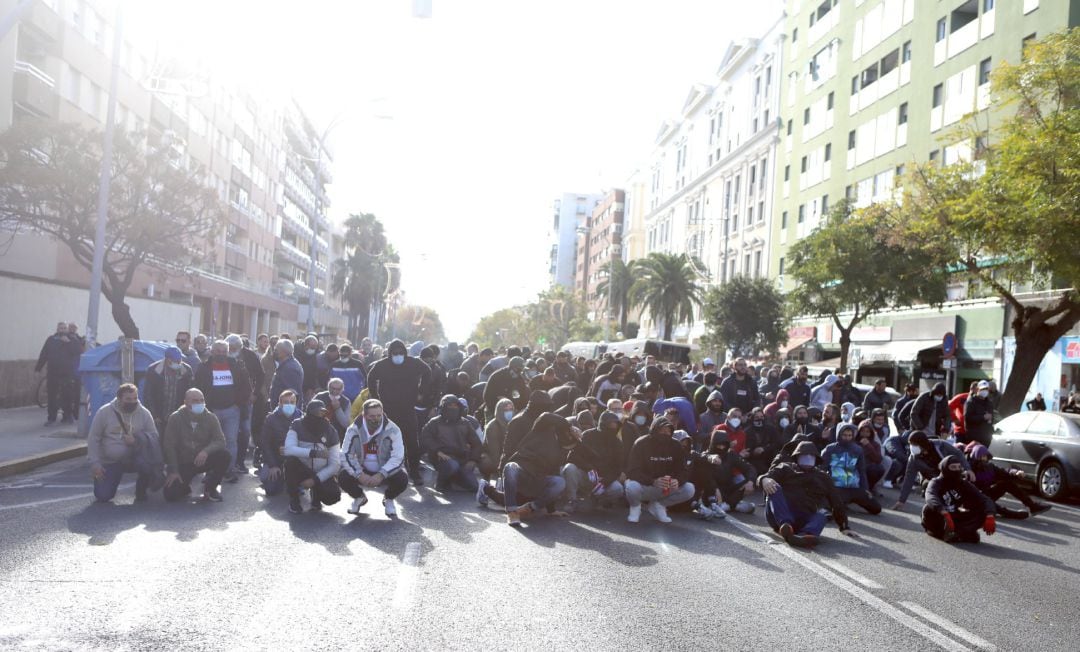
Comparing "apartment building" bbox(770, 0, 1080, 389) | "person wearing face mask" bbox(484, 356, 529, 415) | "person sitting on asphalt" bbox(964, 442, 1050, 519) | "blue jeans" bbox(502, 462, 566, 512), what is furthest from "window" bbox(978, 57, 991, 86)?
"blue jeans" bbox(502, 462, 566, 512)

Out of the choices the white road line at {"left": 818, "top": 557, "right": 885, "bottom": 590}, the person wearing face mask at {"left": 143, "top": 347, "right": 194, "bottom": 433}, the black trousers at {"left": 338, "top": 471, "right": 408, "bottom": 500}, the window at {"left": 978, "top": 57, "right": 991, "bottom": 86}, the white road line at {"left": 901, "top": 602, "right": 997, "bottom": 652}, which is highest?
the window at {"left": 978, "top": 57, "right": 991, "bottom": 86}

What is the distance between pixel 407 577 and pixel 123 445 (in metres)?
5.00

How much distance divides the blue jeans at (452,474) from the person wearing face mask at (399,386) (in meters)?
A: 0.53

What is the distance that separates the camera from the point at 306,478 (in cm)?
1122

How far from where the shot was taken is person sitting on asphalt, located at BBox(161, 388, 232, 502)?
11422mm

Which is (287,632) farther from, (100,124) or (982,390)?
(100,124)

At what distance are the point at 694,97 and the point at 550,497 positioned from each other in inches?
2860

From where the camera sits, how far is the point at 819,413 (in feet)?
53.1

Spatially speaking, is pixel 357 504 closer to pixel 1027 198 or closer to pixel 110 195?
pixel 1027 198

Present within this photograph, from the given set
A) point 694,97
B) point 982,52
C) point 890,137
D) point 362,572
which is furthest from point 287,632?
point 694,97

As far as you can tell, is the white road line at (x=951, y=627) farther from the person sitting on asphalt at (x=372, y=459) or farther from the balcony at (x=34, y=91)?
the balcony at (x=34, y=91)

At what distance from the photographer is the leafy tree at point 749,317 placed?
48.8m

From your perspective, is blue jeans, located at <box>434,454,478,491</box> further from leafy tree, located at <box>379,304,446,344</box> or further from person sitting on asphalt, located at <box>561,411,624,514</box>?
leafy tree, located at <box>379,304,446,344</box>

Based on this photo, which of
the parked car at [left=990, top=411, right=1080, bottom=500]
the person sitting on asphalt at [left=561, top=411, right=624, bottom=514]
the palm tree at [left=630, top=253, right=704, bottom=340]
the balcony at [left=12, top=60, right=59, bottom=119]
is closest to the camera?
the person sitting on asphalt at [left=561, top=411, right=624, bottom=514]
